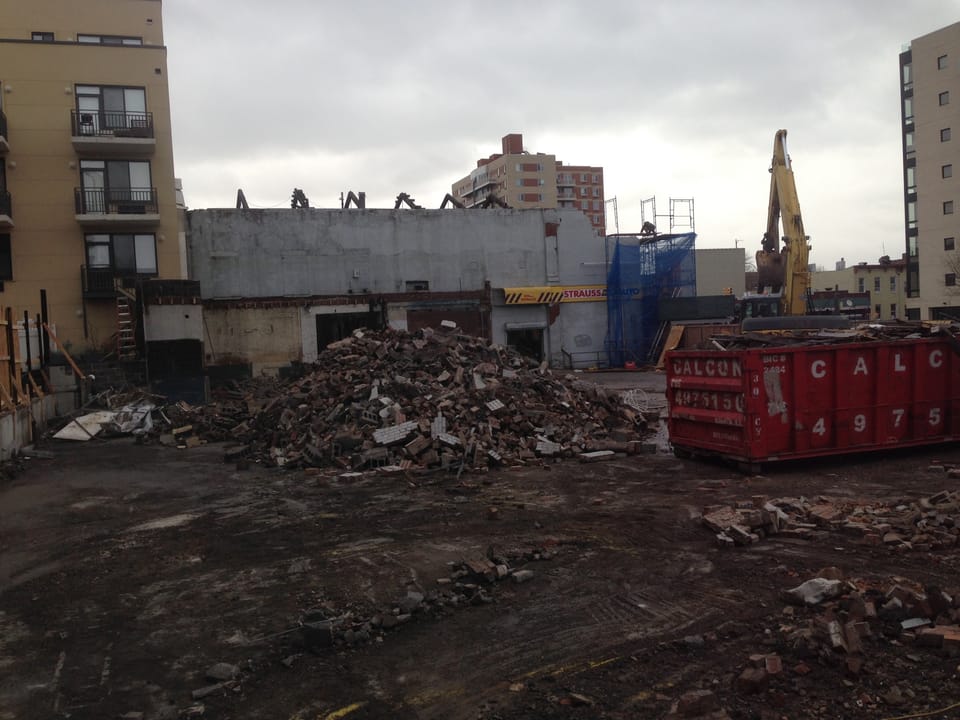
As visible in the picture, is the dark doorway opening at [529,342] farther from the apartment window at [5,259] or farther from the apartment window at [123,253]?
the apartment window at [5,259]

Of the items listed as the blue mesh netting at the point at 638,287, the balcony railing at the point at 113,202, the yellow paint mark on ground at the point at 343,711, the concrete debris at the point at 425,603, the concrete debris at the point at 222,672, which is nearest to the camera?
the yellow paint mark on ground at the point at 343,711

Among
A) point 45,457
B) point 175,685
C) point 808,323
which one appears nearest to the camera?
point 175,685

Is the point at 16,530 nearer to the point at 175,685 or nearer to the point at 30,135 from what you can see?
the point at 175,685

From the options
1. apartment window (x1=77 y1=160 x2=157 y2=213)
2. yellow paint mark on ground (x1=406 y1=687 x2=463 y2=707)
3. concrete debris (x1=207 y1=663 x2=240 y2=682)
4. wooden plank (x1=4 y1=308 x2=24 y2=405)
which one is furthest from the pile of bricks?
apartment window (x1=77 y1=160 x2=157 y2=213)

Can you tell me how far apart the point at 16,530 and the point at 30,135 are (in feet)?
80.9

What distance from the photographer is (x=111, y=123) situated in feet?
98.9

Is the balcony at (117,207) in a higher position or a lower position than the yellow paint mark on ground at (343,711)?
higher

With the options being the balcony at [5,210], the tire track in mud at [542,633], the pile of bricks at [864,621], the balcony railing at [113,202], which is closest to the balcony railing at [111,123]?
the balcony railing at [113,202]

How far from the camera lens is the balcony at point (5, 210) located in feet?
93.4

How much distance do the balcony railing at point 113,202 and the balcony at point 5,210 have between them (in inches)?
90.9

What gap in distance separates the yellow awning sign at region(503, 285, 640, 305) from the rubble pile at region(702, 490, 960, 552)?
92.7 feet

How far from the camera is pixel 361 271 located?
1425 inches

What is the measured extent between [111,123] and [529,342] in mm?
21130

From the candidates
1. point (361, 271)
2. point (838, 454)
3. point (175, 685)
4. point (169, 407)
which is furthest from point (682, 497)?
point (361, 271)
